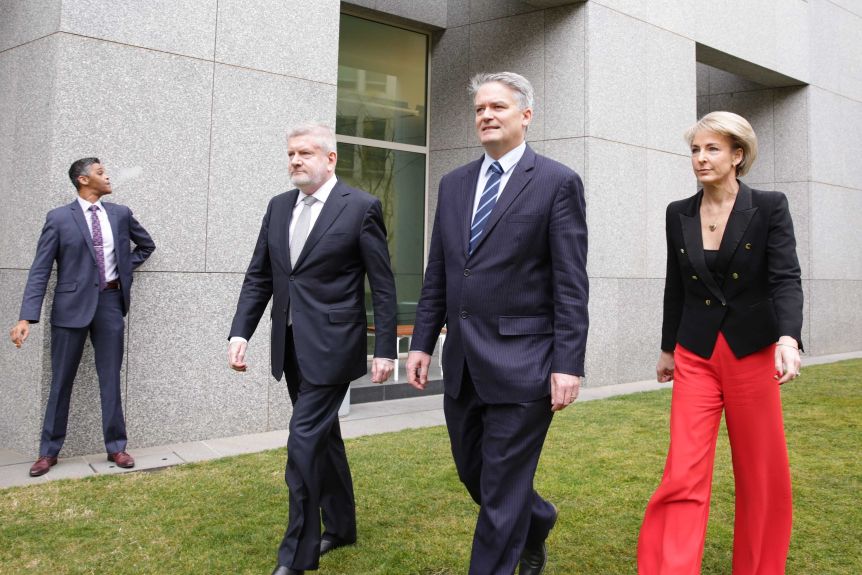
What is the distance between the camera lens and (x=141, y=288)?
250 inches

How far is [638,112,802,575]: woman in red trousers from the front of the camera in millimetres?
3232

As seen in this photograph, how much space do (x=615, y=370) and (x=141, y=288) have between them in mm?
6268

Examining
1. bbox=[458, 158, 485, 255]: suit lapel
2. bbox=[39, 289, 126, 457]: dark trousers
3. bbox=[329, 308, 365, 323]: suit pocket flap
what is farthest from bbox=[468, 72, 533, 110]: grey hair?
bbox=[39, 289, 126, 457]: dark trousers

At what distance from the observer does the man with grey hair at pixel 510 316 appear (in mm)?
3047

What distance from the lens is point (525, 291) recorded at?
3.13 meters

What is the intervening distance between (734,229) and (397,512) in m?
2.56

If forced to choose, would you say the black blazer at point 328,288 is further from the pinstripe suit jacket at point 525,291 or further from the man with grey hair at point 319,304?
the pinstripe suit jacket at point 525,291

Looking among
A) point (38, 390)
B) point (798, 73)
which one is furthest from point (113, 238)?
point (798, 73)

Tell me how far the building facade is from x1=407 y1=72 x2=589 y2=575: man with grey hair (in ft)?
12.9

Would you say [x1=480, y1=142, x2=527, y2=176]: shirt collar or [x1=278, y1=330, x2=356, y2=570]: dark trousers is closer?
[x1=480, y1=142, x2=527, y2=176]: shirt collar

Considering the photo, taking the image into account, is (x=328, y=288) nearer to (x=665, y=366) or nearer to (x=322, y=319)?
(x=322, y=319)

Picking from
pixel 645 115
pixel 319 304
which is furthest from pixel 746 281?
pixel 645 115

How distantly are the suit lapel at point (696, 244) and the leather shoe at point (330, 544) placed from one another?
223cm

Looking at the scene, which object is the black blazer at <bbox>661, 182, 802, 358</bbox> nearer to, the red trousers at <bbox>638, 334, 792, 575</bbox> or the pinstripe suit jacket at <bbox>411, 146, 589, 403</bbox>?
the red trousers at <bbox>638, 334, 792, 575</bbox>
